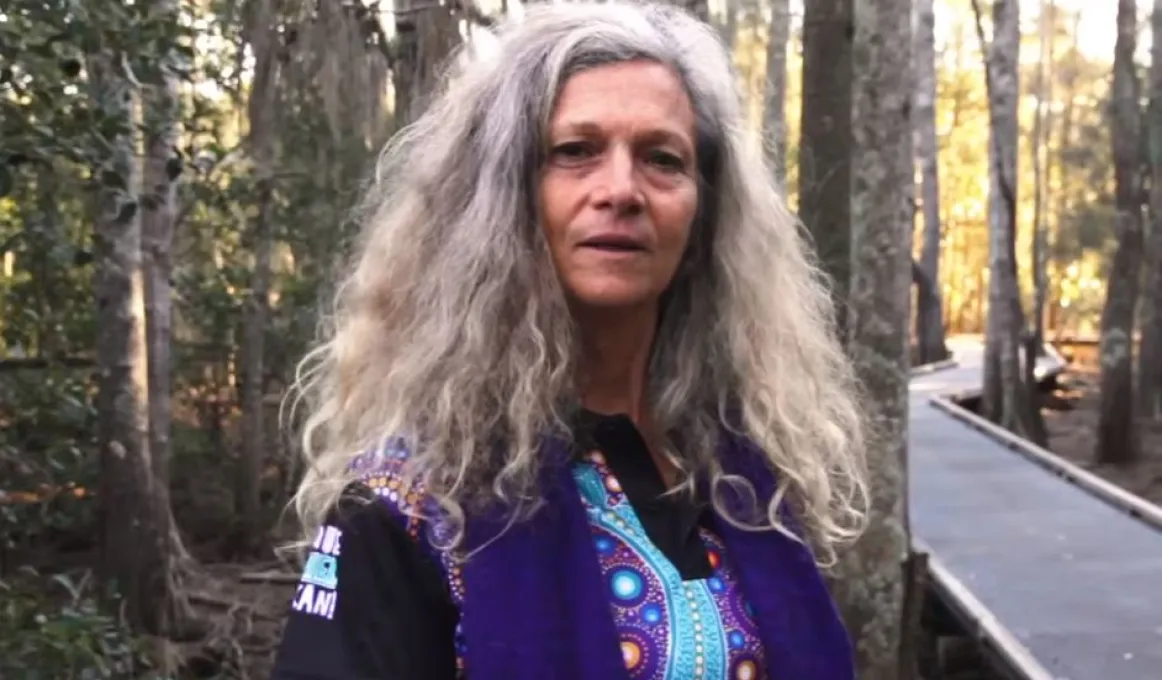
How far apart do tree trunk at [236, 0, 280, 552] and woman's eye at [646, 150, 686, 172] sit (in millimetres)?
6389

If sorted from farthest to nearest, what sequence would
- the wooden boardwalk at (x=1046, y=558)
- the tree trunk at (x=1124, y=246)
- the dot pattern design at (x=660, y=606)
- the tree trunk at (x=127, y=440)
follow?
1. the tree trunk at (x=1124, y=246)
2. the tree trunk at (x=127, y=440)
3. the wooden boardwalk at (x=1046, y=558)
4. the dot pattern design at (x=660, y=606)

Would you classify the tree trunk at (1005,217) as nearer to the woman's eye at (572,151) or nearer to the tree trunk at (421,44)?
the tree trunk at (421,44)

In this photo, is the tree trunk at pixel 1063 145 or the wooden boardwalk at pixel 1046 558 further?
the tree trunk at pixel 1063 145

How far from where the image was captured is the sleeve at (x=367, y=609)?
1.27 metres

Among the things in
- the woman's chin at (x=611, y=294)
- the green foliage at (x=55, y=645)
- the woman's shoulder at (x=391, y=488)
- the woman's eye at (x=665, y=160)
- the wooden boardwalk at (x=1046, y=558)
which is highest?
the woman's eye at (x=665, y=160)

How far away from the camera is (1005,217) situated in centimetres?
1446

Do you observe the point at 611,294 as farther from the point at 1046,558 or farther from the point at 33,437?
the point at 1046,558

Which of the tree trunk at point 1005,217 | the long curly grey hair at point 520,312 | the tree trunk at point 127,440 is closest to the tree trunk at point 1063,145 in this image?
the tree trunk at point 1005,217

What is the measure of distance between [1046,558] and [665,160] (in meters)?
6.79

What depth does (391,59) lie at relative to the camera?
711cm

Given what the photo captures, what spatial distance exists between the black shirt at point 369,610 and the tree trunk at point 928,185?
19.0 metres

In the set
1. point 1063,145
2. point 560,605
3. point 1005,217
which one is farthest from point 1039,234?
point 560,605

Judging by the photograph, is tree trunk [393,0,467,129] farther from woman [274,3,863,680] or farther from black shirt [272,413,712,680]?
black shirt [272,413,712,680]

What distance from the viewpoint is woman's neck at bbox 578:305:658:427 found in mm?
1549
